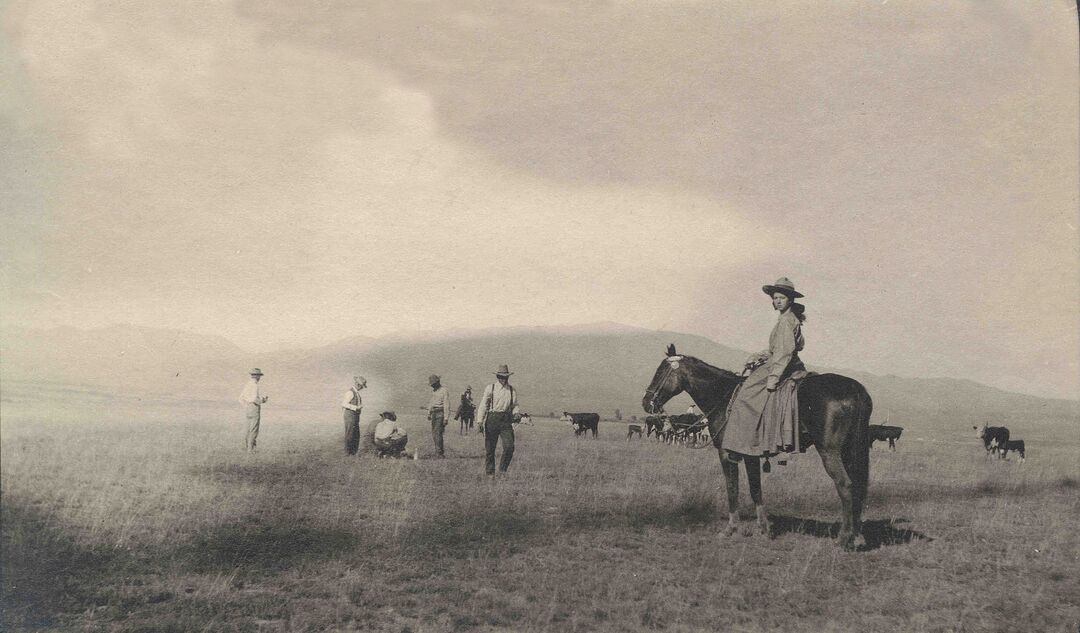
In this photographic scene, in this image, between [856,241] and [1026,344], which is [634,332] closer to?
[856,241]

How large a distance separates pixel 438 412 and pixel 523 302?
2.93 metres

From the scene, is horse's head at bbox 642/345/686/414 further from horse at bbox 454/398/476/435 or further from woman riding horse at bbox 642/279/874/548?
horse at bbox 454/398/476/435

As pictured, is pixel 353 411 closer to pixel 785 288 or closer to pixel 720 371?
pixel 720 371

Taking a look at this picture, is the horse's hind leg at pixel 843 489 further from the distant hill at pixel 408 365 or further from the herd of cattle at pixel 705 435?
the distant hill at pixel 408 365

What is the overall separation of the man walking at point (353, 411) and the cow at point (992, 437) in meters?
9.58

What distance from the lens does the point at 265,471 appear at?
25.3ft

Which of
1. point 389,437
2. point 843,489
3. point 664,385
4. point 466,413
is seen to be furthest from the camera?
point 466,413

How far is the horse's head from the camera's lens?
807 centimetres

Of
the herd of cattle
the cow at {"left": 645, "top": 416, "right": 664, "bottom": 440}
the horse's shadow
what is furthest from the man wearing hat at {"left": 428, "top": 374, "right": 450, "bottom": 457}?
the cow at {"left": 645, "top": 416, "right": 664, "bottom": 440}

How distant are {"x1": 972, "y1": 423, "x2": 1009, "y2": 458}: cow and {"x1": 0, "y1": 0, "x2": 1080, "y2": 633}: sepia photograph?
52 cm

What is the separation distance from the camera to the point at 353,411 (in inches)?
348

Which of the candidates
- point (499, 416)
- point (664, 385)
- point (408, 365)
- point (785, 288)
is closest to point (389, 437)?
point (499, 416)

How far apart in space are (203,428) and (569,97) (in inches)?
237

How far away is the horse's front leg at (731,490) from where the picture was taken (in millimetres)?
7645
